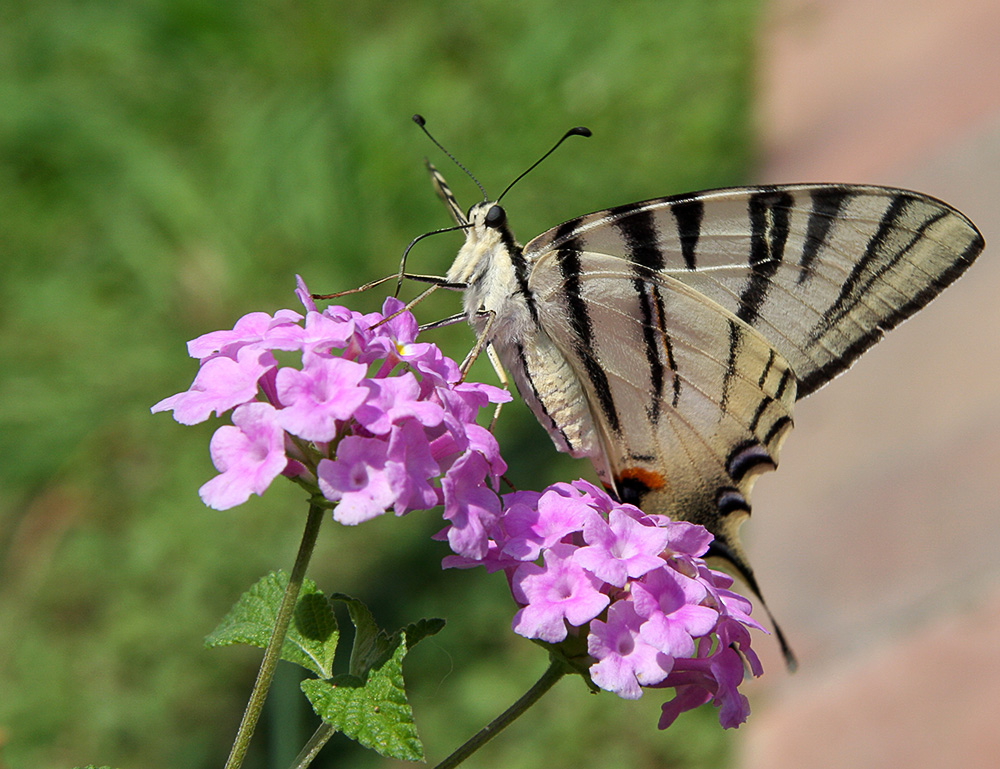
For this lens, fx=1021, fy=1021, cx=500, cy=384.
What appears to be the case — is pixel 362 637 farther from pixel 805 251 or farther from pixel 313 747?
pixel 805 251

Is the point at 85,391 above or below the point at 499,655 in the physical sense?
A: above

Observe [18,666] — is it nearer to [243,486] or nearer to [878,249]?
[243,486]

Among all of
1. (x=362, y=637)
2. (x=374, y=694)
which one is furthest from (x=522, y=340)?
(x=374, y=694)

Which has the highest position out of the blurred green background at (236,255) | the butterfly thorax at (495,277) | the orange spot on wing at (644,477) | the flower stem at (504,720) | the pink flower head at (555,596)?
the blurred green background at (236,255)

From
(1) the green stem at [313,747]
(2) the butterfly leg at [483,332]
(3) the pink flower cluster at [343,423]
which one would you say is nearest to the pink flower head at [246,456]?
(3) the pink flower cluster at [343,423]

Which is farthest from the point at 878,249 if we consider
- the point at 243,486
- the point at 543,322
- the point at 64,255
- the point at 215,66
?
the point at 215,66

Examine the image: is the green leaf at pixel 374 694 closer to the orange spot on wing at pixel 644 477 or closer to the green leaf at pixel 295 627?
the green leaf at pixel 295 627

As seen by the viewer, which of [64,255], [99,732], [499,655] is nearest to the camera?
[99,732]
